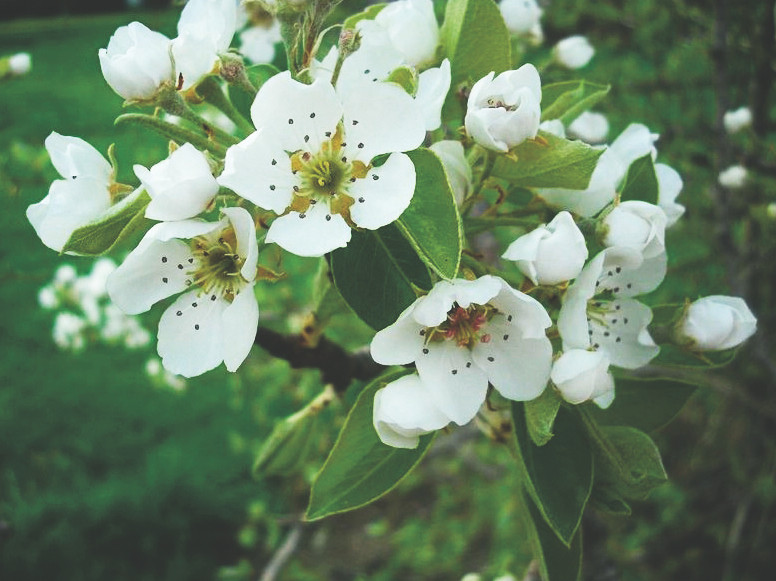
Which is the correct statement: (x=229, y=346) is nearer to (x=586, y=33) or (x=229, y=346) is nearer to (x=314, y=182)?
(x=314, y=182)

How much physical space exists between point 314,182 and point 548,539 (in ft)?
1.71

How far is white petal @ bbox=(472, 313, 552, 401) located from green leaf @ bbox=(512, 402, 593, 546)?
9 cm

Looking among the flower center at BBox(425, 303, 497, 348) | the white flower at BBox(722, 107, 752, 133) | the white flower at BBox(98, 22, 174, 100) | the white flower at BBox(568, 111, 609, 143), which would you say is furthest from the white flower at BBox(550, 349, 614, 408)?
the white flower at BBox(722, 107, 752, 133)

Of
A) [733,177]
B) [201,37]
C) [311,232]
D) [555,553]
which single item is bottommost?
[733,177]

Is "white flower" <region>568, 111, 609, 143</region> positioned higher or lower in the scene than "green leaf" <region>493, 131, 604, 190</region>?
A: lower

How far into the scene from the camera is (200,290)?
953 mm

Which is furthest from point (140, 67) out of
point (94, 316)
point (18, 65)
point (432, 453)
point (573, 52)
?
point (94, 316)

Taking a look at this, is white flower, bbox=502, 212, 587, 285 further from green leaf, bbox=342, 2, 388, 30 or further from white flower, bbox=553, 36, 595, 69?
white flower, bbox=553, 36, 595, 69

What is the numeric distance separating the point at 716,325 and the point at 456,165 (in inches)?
14.4

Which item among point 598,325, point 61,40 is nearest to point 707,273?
point 598,325

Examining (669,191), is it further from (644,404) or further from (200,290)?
(200,290)

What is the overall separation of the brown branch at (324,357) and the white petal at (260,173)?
0.93 ft

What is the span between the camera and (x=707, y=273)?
279 cm

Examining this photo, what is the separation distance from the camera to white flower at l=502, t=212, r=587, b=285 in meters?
0.84
